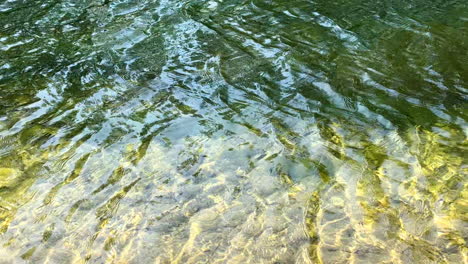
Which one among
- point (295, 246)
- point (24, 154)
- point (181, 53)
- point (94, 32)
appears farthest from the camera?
point (94, 32)

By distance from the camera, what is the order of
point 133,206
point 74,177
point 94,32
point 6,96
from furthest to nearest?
1. point 94,32
2. point 6,96
3. point 74,177
4. point 133,206

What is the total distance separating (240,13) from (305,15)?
4.71 ft

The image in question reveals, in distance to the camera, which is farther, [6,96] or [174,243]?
[6,96]

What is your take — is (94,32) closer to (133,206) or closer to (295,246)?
(133,206)

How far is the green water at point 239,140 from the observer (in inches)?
162

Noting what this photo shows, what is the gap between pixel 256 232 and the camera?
417cm

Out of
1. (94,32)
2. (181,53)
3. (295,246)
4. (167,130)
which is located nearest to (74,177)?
(167,130)

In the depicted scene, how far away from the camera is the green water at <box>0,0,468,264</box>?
13.5 ft

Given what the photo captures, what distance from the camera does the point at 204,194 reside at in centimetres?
469

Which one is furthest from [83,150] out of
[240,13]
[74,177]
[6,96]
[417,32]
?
[417,32]

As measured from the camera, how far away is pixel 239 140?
552cm

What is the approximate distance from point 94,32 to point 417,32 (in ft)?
21.3

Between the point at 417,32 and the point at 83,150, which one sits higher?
the point at 83,150

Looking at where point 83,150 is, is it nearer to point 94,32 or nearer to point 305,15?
point 94,32
